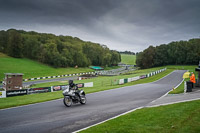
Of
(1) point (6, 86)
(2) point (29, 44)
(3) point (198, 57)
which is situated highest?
(2) point (29, 44)

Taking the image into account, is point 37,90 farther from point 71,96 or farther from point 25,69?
point 25,69

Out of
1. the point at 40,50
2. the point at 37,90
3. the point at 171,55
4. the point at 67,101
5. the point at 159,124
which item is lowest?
the point at 37,90

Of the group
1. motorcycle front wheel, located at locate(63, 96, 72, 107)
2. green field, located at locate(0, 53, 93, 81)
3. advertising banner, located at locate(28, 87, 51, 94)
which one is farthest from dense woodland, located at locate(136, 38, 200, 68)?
motorcycle front wheel, located at locate(63, 96, 72, 107)

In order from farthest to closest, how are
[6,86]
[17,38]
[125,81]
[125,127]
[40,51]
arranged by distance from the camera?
[40,51], [17,38], [125,81], [6,86], [125,127]

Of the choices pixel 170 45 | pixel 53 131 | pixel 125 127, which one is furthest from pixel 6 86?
pixel 170 45

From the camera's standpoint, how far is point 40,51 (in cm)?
8656

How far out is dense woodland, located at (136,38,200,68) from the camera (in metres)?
98.4

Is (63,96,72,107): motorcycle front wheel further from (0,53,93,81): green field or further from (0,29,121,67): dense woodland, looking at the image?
(0,29,121,67): dense woodland

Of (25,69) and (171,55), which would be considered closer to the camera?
(25,69)

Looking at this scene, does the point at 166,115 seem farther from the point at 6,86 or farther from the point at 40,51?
the point at 40,51

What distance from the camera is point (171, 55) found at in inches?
4213

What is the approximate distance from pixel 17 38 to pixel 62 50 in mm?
25727

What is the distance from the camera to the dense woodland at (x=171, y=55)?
3874 inches

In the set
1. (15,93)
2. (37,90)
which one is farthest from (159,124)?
(37,90)
